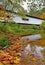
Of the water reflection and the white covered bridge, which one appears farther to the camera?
the white covered bridge

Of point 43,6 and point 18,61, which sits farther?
point 43,6

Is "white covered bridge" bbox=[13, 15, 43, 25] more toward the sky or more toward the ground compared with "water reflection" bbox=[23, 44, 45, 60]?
more toward the ground

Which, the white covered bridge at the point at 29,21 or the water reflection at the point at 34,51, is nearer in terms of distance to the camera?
the water reflection at the point at 34,51

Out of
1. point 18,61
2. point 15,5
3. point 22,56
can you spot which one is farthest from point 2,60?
point 15,5

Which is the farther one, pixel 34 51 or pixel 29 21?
pixel 29 21

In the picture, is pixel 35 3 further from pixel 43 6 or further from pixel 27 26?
pixel 27 26

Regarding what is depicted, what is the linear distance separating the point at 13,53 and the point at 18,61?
0.81 metres

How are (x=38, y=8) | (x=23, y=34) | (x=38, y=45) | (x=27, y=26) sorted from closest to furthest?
(x=38, y=45), (x=23, y=34), (x=27, y=26), (x=38, y=8)

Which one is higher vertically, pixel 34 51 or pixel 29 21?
pixel 34 51

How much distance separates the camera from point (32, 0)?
18562 mm

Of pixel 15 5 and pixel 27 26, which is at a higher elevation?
pixel 15 5

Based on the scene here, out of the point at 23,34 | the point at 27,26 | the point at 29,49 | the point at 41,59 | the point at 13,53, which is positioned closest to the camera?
the point at 41,59

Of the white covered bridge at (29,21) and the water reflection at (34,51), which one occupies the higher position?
the water reflection at (34,51)

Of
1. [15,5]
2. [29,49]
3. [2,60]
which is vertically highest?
[15,5]
